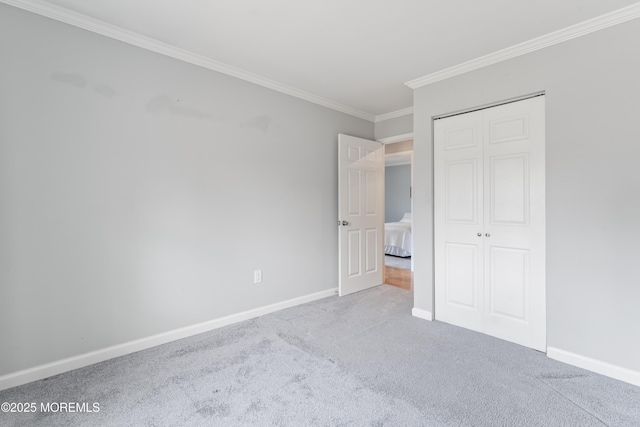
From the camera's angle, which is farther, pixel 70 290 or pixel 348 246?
pixel 348 246

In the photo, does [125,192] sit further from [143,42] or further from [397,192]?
[397,192]

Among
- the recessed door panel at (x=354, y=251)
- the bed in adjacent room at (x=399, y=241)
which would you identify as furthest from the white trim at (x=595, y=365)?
the bed in adjacent room at (x=399, y=241)

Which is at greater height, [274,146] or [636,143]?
[274,146]

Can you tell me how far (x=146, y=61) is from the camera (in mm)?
2350

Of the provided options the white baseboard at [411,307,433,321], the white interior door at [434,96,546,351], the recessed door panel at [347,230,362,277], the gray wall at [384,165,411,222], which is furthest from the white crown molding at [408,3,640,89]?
the gray wall at [384,165,411,222]

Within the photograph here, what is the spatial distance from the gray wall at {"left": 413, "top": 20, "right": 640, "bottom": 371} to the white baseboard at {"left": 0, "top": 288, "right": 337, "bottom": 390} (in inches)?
99.1

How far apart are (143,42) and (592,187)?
3.44m

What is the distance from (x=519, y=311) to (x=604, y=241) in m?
0.81

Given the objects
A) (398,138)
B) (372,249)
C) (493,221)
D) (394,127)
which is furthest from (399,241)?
(493,221)

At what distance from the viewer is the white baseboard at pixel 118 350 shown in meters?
1.89

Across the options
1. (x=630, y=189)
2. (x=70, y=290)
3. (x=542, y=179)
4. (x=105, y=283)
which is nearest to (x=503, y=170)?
(x=542, y=179)

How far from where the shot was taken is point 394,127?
411cm

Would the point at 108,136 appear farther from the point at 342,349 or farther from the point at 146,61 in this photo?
the point at 342,349

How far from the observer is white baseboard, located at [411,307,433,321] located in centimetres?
299
